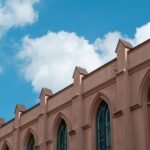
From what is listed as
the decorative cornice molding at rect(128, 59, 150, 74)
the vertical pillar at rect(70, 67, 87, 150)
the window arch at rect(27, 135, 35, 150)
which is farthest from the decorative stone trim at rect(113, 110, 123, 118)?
the window arch at rect(27, 135, 35, 150)

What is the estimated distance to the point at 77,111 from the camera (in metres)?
28.3

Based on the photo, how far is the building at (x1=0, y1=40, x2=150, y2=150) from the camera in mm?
24156

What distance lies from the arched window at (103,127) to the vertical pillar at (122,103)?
137cm

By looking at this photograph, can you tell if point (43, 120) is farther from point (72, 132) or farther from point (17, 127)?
point (72, 132)

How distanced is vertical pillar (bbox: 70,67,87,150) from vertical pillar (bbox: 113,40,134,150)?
3.25 metres

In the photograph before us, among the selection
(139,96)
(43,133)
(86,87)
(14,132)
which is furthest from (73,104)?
(14,132)

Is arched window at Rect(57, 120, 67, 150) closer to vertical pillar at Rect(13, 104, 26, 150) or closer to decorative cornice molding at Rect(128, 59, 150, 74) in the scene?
vertical pillar at Rect(13, 104, 26, 150)

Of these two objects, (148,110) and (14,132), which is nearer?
(148,110)

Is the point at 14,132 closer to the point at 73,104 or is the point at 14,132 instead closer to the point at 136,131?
the point at 73,104

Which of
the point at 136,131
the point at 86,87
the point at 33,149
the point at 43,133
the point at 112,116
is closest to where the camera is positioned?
the point at 136,131

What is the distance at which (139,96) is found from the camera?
24.2 metres

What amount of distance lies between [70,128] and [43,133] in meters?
3.14

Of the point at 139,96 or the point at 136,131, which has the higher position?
the point at 139,96

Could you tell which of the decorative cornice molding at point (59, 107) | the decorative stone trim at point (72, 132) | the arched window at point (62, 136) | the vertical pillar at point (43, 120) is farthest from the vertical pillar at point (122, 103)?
Answer: the vertical pillar at point (43, 120)
